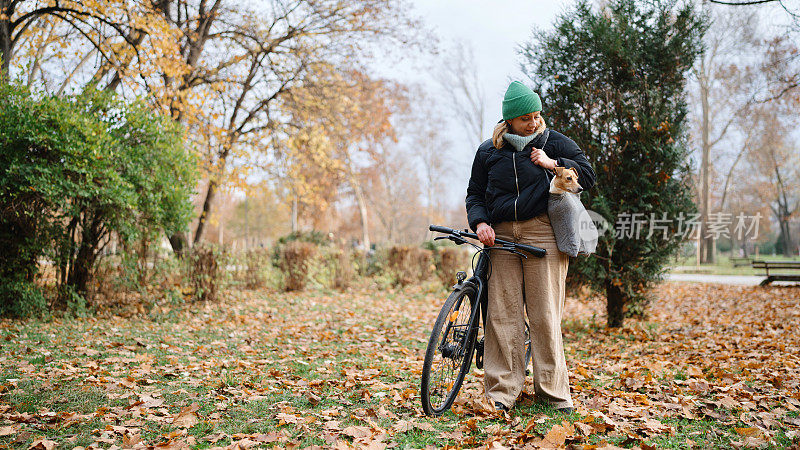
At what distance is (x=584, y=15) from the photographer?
6.40 m

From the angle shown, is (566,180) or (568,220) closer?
(566,180)

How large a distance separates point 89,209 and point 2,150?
4.43ft

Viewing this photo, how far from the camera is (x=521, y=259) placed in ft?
11.2

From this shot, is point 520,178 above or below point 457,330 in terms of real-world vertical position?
above

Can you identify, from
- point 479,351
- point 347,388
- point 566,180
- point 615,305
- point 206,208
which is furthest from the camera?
point 206,208

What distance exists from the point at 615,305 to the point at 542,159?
417 centimetres

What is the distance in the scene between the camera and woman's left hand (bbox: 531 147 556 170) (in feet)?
10.4

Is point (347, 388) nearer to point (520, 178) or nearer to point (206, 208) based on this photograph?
point (520, 178)

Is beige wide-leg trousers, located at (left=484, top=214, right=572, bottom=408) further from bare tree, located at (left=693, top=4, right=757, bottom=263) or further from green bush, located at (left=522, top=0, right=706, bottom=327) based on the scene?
bare tree, located at (left=693, top=4, right=757, bottom=263)

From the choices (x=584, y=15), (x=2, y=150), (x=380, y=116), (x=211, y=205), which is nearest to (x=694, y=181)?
(x=584, y=15)

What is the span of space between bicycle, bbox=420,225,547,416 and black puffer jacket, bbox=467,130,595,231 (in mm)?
195

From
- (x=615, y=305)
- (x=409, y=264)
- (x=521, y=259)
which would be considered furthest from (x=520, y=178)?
(x=409, y=264)

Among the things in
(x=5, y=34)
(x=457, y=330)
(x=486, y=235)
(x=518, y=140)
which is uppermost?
(x=5, y=34)

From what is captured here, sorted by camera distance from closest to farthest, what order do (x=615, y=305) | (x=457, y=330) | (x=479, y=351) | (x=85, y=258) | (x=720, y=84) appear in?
(x=457, y=330) < (x=479, y=351) < (x=615, y=305) < (x=85, y=258) < (x=720, y=84)
